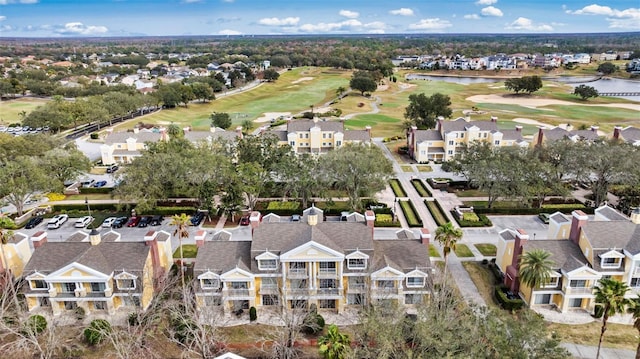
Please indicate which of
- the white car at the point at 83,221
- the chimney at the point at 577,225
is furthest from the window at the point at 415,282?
the white car at the point at 83,221

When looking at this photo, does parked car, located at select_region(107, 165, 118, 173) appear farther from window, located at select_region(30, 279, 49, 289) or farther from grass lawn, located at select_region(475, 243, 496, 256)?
grass lawn, located at select_region(475, 243, 496, 256)

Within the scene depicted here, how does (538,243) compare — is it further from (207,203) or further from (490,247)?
(207,203)

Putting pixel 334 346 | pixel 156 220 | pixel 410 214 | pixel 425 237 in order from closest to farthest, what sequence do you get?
pixel 334 346
pixel 425 237
pixel 156 220
pixel 410 214

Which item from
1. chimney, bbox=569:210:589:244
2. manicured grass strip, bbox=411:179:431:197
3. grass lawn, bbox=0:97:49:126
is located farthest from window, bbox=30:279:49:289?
grass lawn, bbox=0:97:49:126

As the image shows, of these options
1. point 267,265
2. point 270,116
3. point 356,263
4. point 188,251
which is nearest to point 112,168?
point 188,251

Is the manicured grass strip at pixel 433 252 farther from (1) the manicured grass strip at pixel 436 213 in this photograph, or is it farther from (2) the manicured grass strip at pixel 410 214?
(1) the manicured grass strip at pixel 436 213

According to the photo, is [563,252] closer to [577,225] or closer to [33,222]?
[577,225]

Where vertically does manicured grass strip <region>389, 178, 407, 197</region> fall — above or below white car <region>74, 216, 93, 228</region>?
above
